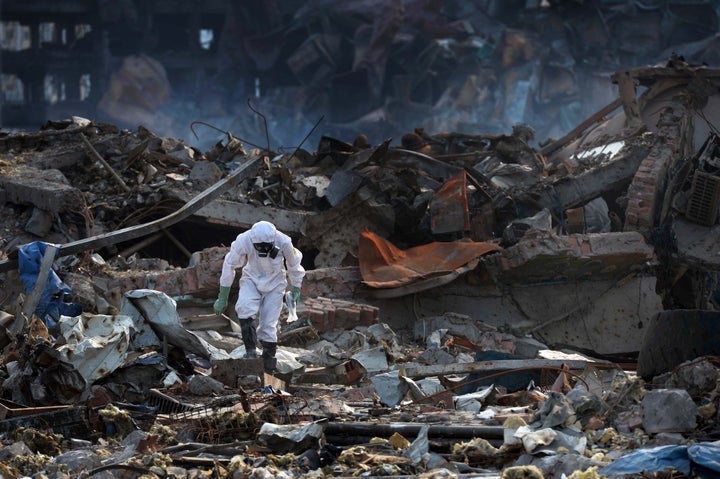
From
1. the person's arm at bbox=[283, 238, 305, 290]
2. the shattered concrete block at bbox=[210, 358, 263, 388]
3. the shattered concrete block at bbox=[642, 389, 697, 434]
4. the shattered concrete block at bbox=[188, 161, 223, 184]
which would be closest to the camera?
the shattered concrete block at bbox=[642, 389, 697, 434]

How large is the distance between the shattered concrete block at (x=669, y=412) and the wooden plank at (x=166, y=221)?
256 inches

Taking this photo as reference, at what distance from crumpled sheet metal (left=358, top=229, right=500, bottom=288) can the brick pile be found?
0.62m

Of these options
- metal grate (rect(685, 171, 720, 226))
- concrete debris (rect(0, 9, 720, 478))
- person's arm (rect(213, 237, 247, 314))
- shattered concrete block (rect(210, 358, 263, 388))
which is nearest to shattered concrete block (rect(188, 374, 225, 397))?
concrete debris (rect(0, 9, 720, 478))

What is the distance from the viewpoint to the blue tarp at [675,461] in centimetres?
511

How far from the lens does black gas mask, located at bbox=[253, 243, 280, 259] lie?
926 centimetres

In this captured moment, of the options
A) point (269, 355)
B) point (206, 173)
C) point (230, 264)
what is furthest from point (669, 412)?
point (206, 173)

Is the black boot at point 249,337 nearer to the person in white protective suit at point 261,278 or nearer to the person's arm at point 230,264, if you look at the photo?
the person in white protective suit at point 261,278

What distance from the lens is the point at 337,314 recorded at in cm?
1104

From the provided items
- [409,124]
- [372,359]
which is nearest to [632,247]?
[372,359]

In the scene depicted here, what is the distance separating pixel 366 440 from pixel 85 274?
6.11 m

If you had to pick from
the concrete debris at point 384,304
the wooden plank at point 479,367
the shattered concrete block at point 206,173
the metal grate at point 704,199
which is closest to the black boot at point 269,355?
the concrete debris at point 384,304

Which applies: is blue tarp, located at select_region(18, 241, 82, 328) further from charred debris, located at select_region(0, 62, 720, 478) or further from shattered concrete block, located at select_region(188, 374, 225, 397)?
shattered concrete block, located at select_region(188, 374, 225, 397)

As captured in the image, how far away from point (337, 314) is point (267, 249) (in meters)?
1.96

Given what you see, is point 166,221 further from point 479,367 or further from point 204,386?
point 479,367
